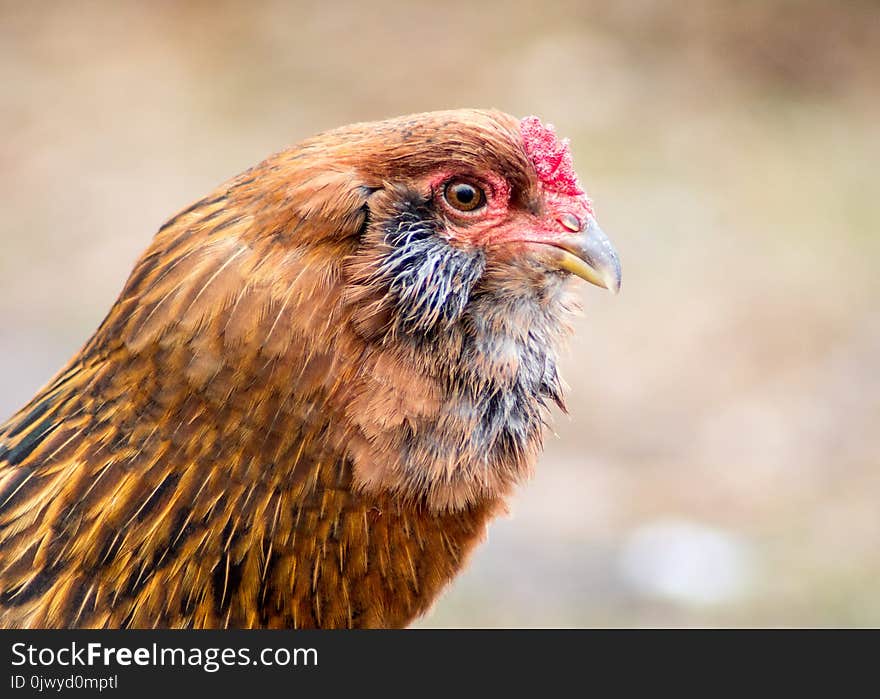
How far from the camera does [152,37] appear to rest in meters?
13.3

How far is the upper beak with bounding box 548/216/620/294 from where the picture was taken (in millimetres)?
2896

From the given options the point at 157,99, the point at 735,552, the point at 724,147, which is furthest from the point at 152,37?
the point at 735,552

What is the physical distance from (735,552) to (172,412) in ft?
17.6

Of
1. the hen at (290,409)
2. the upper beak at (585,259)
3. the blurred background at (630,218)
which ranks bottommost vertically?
the hen at (290,409)

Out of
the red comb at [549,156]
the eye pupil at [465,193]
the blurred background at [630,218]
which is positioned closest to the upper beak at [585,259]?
the red comb at [549,156]

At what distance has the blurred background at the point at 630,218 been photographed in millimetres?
7203

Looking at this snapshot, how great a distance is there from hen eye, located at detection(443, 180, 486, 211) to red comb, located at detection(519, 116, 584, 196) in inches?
8.3

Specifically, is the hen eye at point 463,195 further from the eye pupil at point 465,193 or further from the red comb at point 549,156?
the red comb at point 549,156

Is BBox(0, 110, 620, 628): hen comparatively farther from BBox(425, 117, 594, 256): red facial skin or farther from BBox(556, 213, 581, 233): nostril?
BBox(556, 213, 581, 233): nostril

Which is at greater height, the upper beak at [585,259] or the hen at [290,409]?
the upper beak at [585,259]

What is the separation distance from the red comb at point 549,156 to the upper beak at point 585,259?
144 millimetres

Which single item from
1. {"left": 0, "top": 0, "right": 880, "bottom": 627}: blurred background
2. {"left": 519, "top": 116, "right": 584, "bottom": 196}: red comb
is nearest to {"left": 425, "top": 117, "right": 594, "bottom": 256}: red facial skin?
{"left": 519, "top": 116, "right": 584, "bottom": 196}: red comb

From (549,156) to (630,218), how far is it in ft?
23.7

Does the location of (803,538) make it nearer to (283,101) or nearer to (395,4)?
(283,101)
